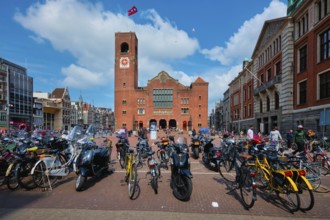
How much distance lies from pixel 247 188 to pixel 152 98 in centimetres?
5712

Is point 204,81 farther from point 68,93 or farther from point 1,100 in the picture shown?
point 68,93

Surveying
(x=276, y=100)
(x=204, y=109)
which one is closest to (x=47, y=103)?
(x=204, y=109)

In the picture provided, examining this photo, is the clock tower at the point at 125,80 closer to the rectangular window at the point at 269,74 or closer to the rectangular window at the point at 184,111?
the rectangular window at the point at 184,111

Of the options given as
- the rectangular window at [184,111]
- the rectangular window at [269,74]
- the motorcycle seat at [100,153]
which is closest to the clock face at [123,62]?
the rectangular window at [184,111]

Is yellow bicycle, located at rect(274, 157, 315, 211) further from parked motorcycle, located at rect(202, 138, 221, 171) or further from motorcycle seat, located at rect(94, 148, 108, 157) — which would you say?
motorcycle seat, located at rect(94, 148, 108, 157)

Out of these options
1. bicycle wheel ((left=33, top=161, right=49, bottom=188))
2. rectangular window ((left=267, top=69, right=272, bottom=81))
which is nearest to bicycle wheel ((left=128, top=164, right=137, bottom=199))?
bicycle wheel ((left=33, top=161, right=49, bottom=188))

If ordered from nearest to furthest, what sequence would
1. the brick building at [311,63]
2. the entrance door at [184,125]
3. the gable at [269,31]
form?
the brick building at [311,63] < the gable at [269,31] < the entrance door at [184,125]

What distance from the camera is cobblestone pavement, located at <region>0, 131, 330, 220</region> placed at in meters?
4.23

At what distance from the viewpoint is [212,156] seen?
8562 mm

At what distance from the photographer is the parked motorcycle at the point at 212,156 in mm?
7837

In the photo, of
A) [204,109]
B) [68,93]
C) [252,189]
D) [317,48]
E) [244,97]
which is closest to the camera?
[252,189]

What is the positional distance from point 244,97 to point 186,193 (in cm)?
4114

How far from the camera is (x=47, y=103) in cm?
6981

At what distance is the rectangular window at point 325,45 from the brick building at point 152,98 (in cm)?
4367
